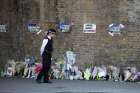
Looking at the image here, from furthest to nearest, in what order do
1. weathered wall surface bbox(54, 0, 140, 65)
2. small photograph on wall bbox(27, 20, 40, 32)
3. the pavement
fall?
small photograph on wall bbox(27, 20, 40, 32), weathered wall surface bbox(54, 0, 140, 65), the pavement

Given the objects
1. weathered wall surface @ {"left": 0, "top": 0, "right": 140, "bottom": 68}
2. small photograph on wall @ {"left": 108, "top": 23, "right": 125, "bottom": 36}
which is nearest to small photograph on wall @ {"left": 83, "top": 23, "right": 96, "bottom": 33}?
weathered wall surface @ {"left": 0, "top": 0, "right": 140, "bottom": 68}

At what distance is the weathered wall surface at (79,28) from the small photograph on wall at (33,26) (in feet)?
0.41

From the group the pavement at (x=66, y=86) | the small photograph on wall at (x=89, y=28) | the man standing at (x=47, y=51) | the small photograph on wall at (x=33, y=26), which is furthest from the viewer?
the small photograph on wall at (x=33, y=26)

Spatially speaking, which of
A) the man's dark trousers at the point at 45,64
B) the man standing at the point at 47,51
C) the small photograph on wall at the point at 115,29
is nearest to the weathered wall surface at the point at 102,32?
the small photograph on wall at the point at 115,29

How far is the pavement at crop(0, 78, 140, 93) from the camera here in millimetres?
16359

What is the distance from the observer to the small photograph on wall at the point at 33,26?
19.6 meters

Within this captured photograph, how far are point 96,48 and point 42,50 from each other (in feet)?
7.69

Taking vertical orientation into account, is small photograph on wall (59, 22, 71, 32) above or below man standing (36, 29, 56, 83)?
above

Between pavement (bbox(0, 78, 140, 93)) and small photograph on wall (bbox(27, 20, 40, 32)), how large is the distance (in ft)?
6.21

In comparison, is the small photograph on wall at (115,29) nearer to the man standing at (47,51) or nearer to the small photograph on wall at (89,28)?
the small photograph on wall at (89,28)

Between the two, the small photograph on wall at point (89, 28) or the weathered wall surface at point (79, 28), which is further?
the small photograph on wall at point (89, 28)

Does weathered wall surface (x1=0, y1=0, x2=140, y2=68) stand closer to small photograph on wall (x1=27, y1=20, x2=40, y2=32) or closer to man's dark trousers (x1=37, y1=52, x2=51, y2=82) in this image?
small photograph on wall (x1=27, y1=20, x2=40, y2=32)

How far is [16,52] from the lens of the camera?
65.2 ft

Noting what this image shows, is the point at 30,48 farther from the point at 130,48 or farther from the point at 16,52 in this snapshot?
the point at 130,48
